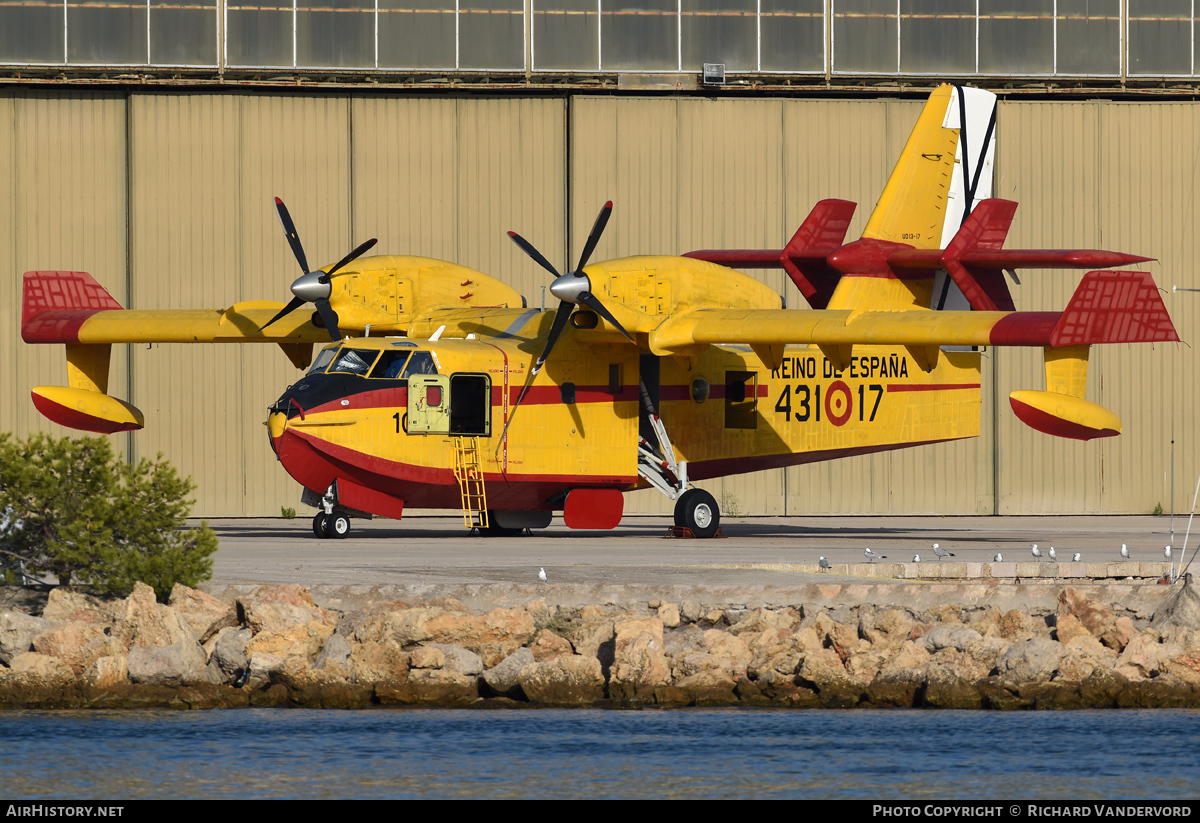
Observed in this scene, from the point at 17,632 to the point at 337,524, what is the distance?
363 inches

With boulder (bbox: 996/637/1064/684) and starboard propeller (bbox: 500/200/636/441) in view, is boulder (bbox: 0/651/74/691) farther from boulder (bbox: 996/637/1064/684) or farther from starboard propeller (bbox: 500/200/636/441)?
starboard propeller (bbox: 500/200/636/441)

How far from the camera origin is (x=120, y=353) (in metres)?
36.1

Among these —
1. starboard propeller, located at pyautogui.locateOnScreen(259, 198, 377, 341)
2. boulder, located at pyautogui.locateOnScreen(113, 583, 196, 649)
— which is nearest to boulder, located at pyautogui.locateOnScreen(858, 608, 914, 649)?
boulder, located at pyautogui.locateOnScreen(113, 583, 196, 649)

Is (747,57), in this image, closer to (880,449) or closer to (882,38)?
(882,38)

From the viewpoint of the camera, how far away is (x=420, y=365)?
25578 mm

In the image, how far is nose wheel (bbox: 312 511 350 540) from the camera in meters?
26.5

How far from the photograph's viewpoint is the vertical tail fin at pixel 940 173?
30000mm

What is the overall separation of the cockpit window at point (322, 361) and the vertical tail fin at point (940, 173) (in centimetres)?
1007

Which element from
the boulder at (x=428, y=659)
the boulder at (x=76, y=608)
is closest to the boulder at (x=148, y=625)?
the boulder at (x=76, y=608)

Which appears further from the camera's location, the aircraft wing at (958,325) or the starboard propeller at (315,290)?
the starboard propeller at (315,290)

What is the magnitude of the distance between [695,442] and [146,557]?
11.8 m

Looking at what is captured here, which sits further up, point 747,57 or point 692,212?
point 747,57

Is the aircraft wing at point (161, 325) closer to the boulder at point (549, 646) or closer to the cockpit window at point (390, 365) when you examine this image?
the cockpit window at point (390, 365)

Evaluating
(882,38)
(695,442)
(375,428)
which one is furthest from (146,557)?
(882,38)
